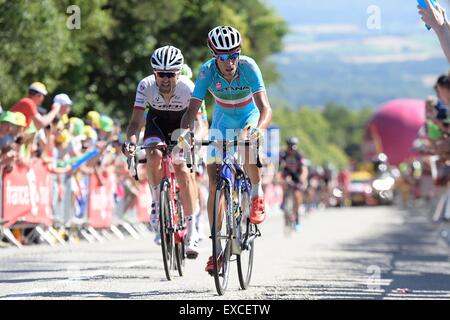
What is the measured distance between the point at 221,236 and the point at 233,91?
135 cm

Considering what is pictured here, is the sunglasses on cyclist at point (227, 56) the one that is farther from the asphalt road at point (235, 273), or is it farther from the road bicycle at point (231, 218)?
the asphalt road at point (235, 273)

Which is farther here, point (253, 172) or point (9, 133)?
point (9, 133)

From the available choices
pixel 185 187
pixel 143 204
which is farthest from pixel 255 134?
pixel 143 204

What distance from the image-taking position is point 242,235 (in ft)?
37.7

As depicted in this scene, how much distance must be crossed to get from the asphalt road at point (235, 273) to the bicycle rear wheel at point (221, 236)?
0.15 m

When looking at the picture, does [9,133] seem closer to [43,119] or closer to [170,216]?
[43,119]

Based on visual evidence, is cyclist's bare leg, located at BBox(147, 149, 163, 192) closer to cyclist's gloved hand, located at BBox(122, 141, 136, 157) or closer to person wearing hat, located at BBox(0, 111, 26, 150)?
cyclist's gloved hand, located at BBox(122, 141, 136, 157)

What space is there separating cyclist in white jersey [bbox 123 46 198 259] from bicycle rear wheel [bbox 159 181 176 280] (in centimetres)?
14

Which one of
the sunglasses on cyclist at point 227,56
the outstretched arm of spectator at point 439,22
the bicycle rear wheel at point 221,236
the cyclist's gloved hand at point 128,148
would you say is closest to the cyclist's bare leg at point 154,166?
the cyclist's gloved hand at point 128,148

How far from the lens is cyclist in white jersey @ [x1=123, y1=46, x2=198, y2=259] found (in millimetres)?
12422

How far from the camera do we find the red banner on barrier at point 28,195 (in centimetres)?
1781

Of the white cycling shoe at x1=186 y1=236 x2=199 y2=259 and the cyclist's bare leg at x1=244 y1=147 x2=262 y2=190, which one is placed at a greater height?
the cyclist's bare leg at x1=244 y1=147 x2=262 y2=190

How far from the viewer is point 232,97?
38.3ft

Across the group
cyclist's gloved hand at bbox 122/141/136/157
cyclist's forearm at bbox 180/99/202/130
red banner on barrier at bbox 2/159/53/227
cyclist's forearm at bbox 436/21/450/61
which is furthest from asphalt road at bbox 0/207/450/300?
cyclist's forearm at bbox 436/21/450/61
